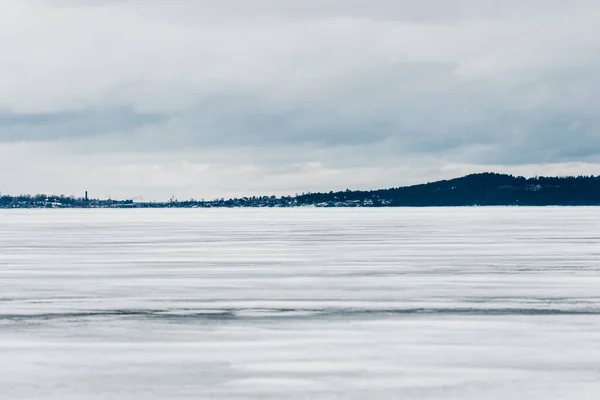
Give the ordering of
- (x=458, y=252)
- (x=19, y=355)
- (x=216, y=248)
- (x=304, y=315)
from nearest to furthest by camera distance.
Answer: (x=19, y=355)
(x=304, y=315)
(x=458, y=252)
(x=216, y=248)

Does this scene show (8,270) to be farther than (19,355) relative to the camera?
Yes

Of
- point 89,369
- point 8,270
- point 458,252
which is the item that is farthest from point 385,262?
point 89,369

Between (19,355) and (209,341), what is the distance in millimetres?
2801

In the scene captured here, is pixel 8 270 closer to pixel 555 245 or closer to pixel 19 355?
pixel 19 355

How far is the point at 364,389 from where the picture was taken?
42.6ft

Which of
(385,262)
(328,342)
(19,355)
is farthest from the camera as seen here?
(385,262)

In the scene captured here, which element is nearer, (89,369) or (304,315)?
(89,369)

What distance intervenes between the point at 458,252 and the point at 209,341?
92.6 ft

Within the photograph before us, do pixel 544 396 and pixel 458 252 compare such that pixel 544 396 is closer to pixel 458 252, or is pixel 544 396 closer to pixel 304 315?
pixel 304 315

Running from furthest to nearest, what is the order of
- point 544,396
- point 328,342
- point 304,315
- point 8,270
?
point 8,270 → point 304,315 → point 328,342 → point 544,396

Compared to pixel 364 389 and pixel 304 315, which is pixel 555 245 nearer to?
pixel 304 315

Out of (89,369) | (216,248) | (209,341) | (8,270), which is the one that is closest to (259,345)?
(209,341)

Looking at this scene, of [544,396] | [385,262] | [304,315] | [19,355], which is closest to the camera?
[544,396]

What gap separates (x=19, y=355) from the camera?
15594 millimetres
